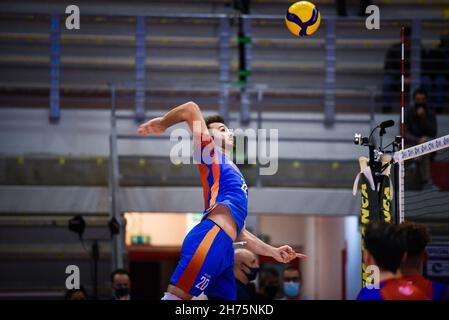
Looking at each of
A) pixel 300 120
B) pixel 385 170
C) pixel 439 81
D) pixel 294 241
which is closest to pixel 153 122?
pixel 385 170

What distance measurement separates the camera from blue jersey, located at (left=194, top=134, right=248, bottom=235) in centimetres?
630

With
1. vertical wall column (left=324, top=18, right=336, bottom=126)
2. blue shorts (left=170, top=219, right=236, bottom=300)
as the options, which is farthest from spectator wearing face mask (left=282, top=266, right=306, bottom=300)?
blue shorts (left=170, top=219, right=236, bottom=300)

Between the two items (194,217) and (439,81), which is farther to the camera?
(194,217)

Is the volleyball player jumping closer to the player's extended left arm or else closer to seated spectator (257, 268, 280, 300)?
the player's extended left arm

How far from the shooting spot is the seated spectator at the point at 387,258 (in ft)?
15.3

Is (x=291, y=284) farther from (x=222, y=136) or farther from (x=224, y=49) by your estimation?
(x=224, y=49)

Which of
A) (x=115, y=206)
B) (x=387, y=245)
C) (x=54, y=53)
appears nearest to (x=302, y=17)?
(x=115, y=206)

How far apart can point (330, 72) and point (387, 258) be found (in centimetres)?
841

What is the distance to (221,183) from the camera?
6375 millimetres

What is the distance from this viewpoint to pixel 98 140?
506 inches

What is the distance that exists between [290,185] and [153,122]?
5.90 meters

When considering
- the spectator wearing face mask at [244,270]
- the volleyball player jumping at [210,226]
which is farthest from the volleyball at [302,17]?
the volleyball player jumping at [210,226]

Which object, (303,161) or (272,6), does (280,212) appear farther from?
(272,6)

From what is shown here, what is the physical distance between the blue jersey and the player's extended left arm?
11.7 inches
